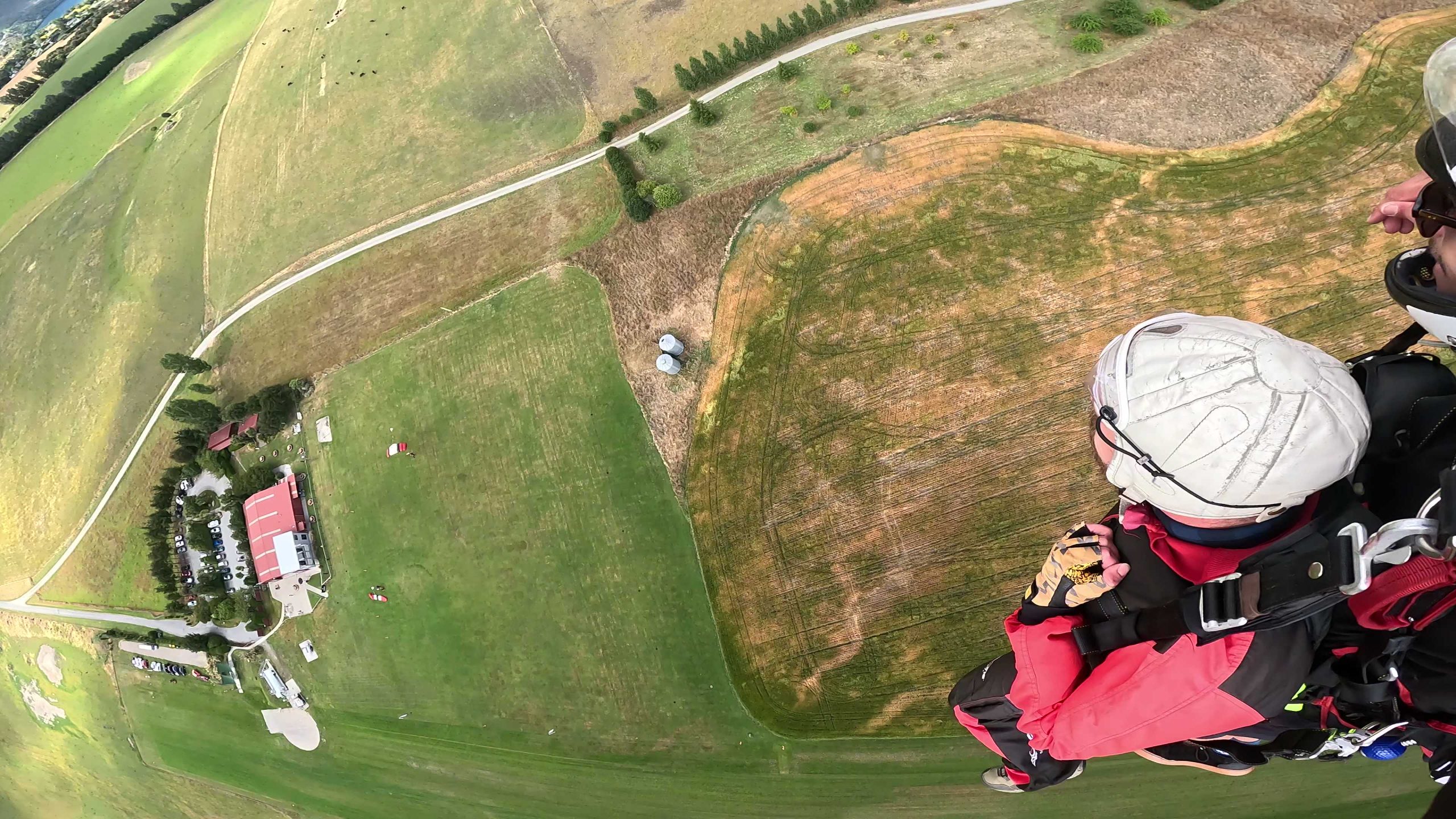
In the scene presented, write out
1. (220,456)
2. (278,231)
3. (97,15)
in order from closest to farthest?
1. (220,456)
2. (278,231)
3. (97,15)

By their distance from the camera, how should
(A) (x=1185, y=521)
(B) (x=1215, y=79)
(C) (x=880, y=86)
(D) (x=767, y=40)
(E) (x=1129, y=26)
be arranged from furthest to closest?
(D) (x=767, y=40)
(C) (x=880, y=86)
(E) (x=1129, y=26)
(B) (x=1215, y=79)
(A) (x=1185, y=521)

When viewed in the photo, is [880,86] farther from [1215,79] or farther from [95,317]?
[95,317]

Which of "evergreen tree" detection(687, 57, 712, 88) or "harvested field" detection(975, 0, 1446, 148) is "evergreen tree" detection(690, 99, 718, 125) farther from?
"harvested field" detection(975, 0, 1446, 148)

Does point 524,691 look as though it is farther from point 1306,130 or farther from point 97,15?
point 97,15

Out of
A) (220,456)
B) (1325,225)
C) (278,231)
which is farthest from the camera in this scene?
(278,231)

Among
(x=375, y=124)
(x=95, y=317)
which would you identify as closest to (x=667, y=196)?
(x=375, y=124)

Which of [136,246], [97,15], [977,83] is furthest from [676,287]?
[97,15]
